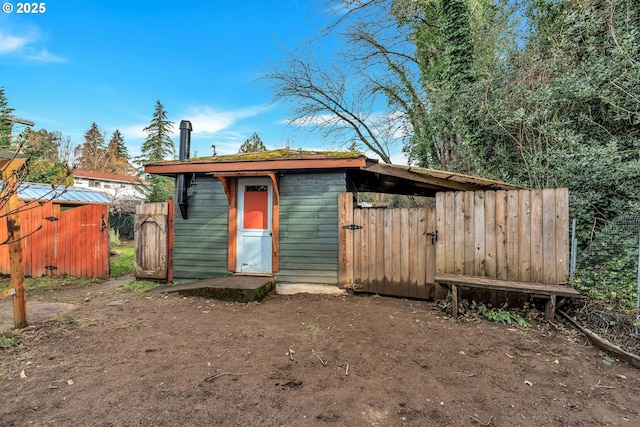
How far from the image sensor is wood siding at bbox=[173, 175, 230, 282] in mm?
5719

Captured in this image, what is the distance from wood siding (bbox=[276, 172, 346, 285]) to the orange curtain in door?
1.35ft

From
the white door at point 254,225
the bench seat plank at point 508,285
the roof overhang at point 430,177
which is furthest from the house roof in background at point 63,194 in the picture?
the bench seat plank at point 508,285

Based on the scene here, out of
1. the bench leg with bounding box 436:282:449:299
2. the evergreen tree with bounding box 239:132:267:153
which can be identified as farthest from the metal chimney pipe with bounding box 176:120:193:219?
the evergreen tree with bounding box 239:132:267:153

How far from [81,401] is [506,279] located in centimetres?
494

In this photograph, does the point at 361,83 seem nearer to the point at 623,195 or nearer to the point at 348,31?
the point at 348,31

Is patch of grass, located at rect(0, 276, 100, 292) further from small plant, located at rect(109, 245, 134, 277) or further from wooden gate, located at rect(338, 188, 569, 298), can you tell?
wooden gate, located at rect(338, 188, 569, 298)

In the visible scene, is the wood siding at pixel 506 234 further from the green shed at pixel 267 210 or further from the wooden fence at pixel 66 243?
the wooden fence at pixel 66 243

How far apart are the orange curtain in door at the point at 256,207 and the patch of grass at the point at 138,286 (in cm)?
237

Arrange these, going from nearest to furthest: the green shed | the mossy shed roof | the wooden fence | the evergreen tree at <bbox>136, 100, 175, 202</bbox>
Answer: the mossy shed roof < the green shed < the wooden fence < the evergreen tree at <bbox>136, 100, 175, 202</bbox>

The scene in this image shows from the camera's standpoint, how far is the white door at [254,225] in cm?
559

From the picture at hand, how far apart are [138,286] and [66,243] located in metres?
2.76

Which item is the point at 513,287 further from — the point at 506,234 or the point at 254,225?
the point at 254,225

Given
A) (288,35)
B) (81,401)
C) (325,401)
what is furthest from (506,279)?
(288,35)

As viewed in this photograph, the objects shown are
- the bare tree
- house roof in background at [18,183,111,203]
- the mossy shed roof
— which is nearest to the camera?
the mossy shed roof
